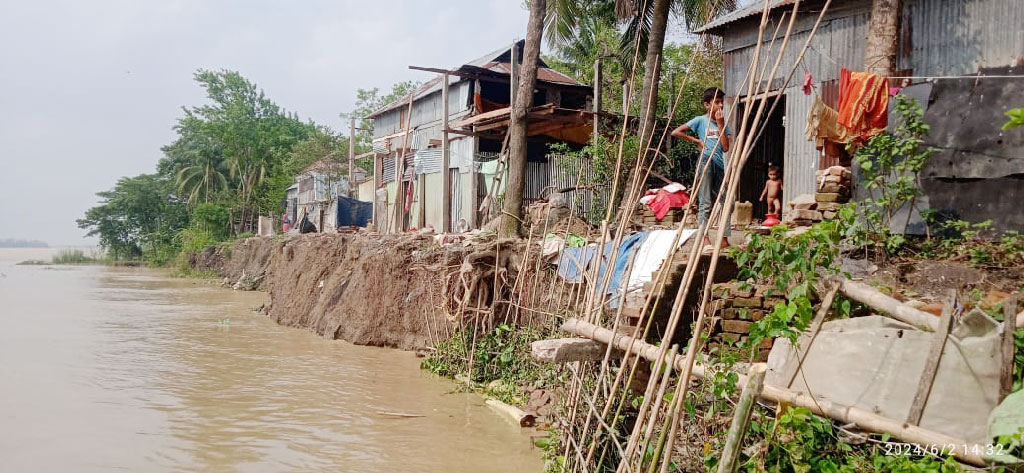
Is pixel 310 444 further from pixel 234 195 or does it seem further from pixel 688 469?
pixel 234 195

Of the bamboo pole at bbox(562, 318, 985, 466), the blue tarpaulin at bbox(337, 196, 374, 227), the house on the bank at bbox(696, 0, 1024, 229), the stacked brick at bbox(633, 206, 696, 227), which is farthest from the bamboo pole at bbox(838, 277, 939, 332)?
the blue tarpaulin at bbox(337, 196, 374, 227)

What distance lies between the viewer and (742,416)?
2650 millimetres

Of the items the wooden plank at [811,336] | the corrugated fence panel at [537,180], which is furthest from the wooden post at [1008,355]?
the corrugated fence panel at [537,180]

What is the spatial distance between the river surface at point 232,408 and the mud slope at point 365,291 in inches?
14.5

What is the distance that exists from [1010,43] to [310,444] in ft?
30.0

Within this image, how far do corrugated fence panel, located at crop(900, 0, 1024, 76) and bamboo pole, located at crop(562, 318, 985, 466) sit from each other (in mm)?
7232

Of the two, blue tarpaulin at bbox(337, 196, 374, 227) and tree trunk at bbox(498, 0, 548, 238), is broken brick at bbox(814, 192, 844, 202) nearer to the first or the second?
tree trunk at bbox(498, 0, 548, 238)

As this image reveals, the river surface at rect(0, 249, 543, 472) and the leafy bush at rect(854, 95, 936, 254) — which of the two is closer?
the river surface at rect(0, 249, 543, 472)

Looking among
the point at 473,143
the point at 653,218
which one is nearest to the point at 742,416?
the point at 653,218

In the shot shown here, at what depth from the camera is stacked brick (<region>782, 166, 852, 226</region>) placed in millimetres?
6801

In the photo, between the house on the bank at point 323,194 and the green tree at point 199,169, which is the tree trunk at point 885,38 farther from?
the green tree at point 199,169

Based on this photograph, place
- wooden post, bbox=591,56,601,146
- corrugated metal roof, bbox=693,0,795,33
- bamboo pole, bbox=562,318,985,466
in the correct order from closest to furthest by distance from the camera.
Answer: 1. bamboo pole, bbox=562,318,985,466
2. corrugated metal roof, bbox=693,0,795,33
3. wooden post, bbox=591,56,601,146

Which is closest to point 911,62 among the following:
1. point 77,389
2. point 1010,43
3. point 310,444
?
point 1010,43

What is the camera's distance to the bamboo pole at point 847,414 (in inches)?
112
